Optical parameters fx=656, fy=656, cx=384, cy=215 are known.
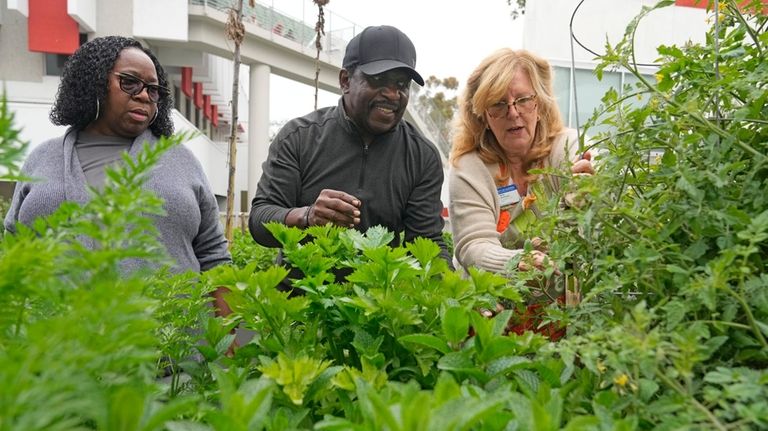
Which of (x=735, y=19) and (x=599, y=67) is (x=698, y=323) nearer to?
(x=599, y=67)

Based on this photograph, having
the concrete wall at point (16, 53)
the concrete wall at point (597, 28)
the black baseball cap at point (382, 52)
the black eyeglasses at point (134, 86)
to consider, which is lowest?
the black eyeglasses at point (134, 86)

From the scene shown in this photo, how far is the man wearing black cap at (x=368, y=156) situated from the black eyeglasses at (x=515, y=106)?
0.37 metres

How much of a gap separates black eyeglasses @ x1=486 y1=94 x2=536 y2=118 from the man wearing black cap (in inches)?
14.4

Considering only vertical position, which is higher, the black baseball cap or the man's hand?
the black baseball cap

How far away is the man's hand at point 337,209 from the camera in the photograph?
2303mm

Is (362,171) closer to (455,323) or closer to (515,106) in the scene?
(515,106)

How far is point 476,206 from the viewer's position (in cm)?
276

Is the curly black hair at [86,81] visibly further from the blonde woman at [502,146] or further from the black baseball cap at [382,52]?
the blonde woman at [502,146]

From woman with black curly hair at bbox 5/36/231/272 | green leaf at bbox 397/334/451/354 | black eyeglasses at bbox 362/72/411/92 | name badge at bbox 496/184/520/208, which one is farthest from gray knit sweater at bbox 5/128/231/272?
green leaf at bbox 397/334/451/354

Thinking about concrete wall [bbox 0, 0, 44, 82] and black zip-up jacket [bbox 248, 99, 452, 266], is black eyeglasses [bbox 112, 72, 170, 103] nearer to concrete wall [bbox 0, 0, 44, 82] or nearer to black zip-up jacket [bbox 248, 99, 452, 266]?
black zip-up jacket [bbox 248, 99, 452, 266]

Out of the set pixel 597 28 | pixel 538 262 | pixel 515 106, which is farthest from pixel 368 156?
pixel 597 28

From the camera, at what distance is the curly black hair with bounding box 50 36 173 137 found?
2.87 m

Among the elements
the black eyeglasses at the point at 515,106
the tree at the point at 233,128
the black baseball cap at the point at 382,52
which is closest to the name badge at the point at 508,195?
the black eyeglasses at the point at 515,106

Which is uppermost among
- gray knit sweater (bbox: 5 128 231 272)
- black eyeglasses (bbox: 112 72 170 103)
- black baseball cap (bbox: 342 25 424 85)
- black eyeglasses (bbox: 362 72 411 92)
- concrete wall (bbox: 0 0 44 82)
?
concrete wall (bbox: 0 0 44 82)
